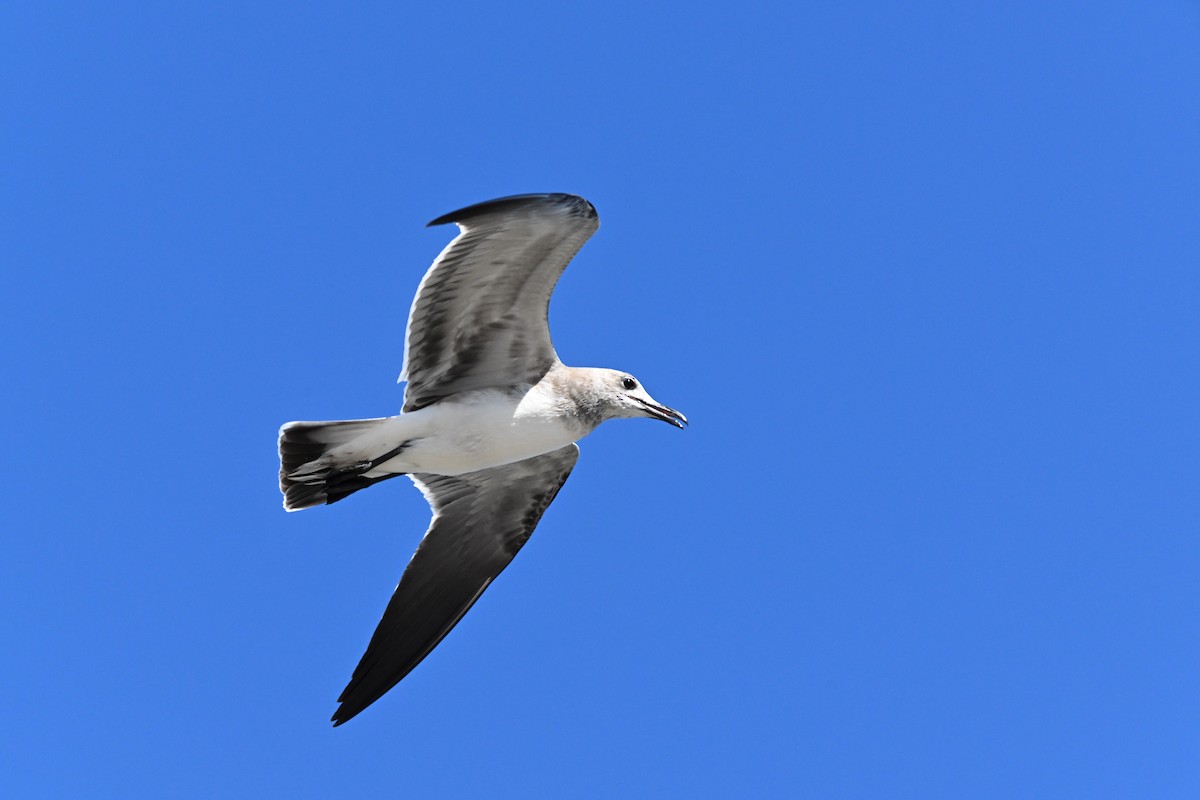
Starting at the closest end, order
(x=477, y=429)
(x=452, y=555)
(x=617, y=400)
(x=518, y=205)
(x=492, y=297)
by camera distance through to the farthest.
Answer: (x=518, y=205) < (x=492, y=297) < (x=477, y=429) < (x=617, y=400) < (x=452, y=555)

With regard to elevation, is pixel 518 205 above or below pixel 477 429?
above

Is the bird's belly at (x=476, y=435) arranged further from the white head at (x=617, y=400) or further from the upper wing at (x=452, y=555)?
the upper wing at (x=452, y=555)

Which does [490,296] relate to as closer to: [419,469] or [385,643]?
[419,469]

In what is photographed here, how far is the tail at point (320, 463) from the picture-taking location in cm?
1000

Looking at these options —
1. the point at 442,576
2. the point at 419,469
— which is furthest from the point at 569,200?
the point at 442,576

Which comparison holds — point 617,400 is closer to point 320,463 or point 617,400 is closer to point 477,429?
point 477,429

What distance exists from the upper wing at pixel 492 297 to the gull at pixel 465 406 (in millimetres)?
10

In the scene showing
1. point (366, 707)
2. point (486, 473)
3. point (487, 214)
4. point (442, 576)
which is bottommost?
point (366, 707)

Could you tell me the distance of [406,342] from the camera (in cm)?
1035

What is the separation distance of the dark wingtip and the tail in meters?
1.72

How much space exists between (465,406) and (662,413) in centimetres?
155

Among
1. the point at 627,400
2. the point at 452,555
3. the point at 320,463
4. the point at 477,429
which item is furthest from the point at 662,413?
the point at 320,463

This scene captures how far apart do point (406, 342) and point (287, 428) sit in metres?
1.10

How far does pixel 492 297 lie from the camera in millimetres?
10055
